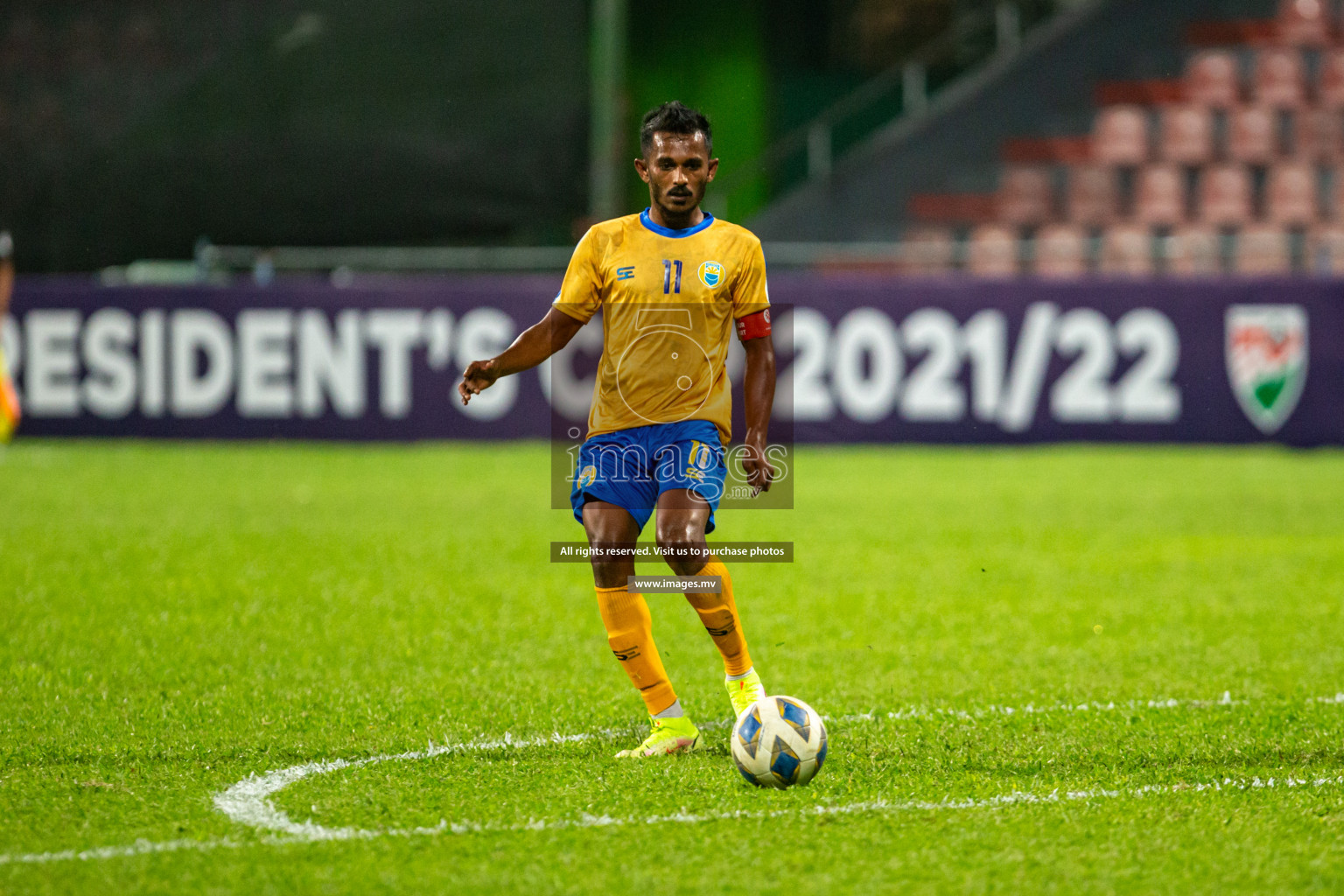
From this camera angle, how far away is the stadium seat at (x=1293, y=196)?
18312 millimetres

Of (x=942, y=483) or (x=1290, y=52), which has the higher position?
(x=1290, y=52)

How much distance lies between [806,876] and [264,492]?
914 centimetres

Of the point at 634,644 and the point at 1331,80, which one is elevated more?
the point at 1331,80

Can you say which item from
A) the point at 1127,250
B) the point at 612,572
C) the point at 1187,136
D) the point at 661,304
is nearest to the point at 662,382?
the point at 661,304

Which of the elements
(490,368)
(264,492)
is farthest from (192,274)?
(490,368)

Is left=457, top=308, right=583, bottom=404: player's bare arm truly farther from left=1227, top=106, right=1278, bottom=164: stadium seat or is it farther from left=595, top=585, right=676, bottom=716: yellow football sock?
left=1227, top=106, right=1278, bottom=164: stadium seat

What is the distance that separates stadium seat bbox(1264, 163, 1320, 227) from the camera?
18312 mm

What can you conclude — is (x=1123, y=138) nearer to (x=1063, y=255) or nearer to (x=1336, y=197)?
(x=1336, y=197)

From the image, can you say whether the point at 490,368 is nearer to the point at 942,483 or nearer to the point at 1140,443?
the point at 942,483

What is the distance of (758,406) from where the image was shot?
15.4ft

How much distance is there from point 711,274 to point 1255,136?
53.4ft

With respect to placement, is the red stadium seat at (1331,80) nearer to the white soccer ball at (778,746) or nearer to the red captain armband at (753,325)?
the red captain armband at (753,325)

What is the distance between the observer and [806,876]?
3.45 m

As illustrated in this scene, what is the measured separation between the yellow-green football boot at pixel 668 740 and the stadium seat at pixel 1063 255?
10.9 metres
